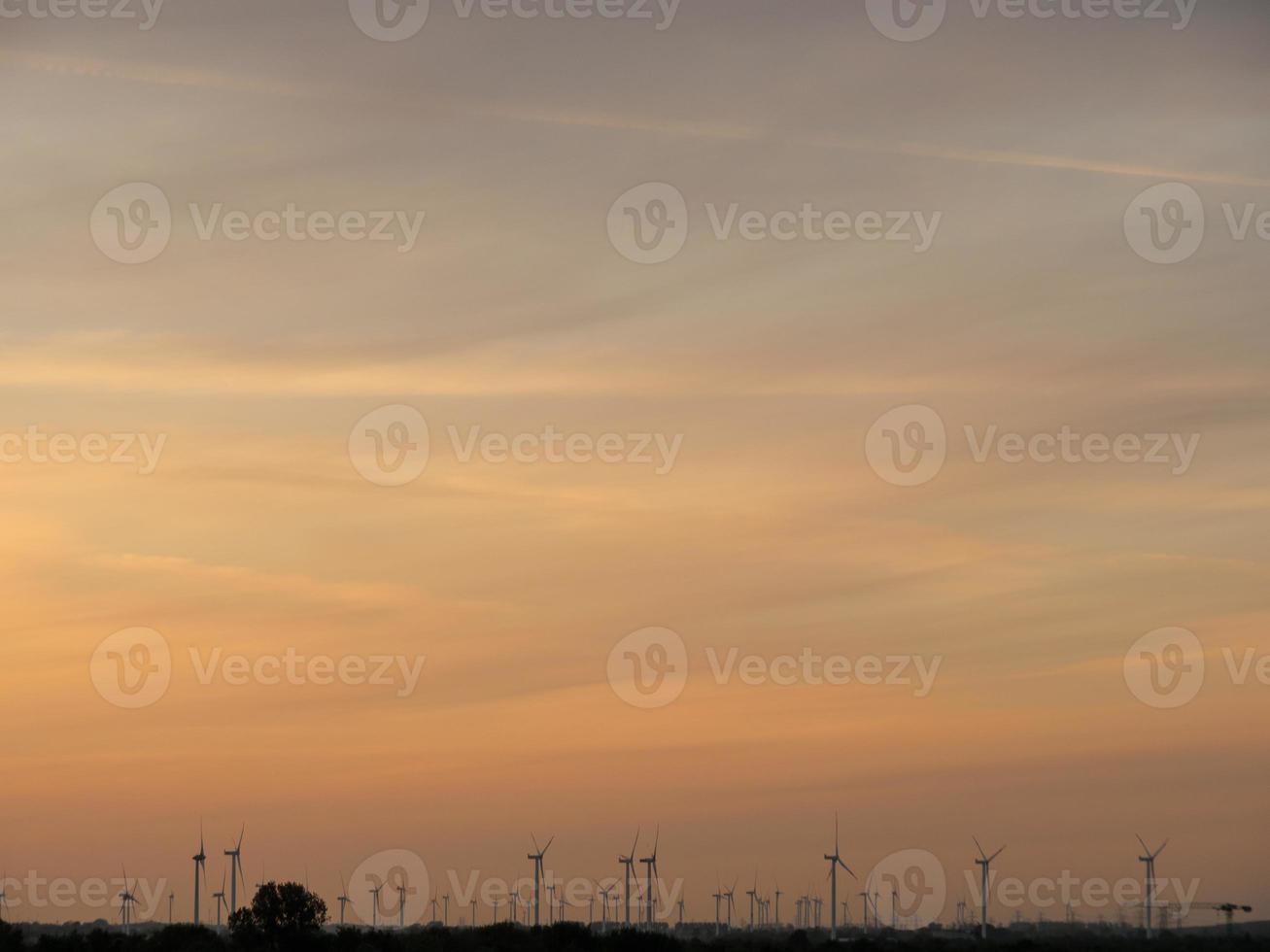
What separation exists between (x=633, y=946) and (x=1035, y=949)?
170 ft

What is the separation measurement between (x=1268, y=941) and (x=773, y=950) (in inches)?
2251

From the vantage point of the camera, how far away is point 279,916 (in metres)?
171

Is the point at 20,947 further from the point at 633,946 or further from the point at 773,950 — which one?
the point at 773,950

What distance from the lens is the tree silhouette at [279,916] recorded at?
552 feet

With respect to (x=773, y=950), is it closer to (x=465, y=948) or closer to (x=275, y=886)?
(x=465, y=948)

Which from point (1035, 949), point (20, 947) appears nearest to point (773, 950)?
point (1035, 949)

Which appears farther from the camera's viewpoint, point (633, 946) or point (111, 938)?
point (111, 938)

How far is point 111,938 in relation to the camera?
180 meters

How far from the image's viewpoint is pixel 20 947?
6614 inches

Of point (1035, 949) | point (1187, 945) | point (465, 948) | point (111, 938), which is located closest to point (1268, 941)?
point (1187, 945)

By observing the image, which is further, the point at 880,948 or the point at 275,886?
the point at 880,948

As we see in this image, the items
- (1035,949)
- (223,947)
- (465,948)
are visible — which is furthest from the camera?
(1035,949)

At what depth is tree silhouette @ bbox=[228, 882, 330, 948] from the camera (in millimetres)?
168250

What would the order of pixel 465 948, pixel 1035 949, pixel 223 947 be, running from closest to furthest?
pixel 223 947 → pixel 465 948 → pixel 1035 949
